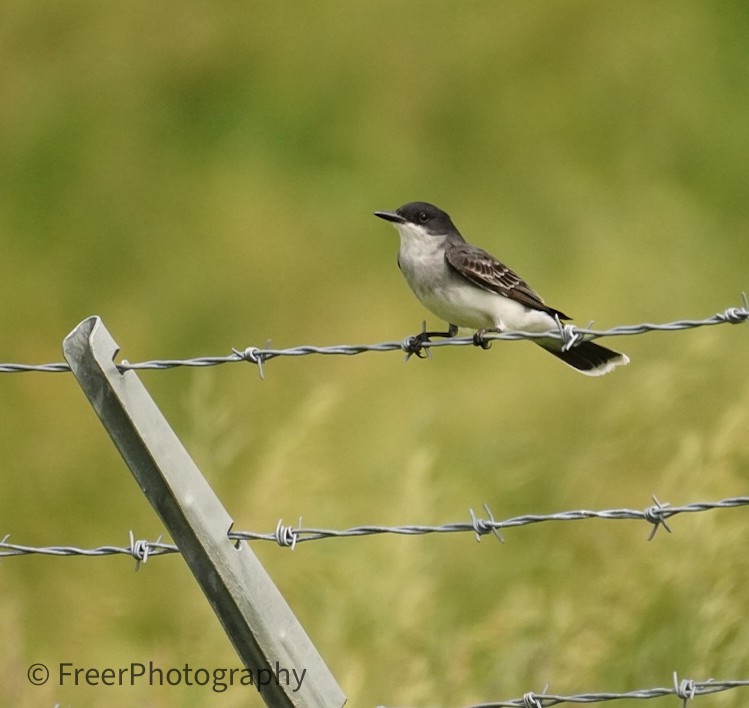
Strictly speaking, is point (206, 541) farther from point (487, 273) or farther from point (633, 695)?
point (487, 273)

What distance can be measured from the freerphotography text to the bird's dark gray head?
2.18m

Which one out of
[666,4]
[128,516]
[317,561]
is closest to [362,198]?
[666,4]

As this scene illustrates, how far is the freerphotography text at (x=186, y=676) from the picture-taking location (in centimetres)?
408

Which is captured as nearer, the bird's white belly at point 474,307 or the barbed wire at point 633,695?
the barbed wire at point 633,695

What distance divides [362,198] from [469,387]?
4.39 metres

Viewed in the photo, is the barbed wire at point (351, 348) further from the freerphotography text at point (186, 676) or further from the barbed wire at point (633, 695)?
the barbed wire at point (633, 695)

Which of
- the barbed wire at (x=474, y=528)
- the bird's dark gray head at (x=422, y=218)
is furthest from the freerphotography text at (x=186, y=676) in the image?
the bird's dark gray head at (x=422, y=218)

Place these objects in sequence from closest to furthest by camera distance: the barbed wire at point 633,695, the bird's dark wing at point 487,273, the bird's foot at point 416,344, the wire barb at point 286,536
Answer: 1. the barbed wire at point 633,695
2. the wire barb at point 286,536
3. the bird's foot at point 416,344
4. the bird's dark wing at point 487,273

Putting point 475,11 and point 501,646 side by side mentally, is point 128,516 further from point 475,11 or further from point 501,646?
point 475,11

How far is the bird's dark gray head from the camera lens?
6.95 m

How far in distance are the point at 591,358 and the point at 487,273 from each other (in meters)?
0.59

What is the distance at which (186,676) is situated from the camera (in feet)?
17.7

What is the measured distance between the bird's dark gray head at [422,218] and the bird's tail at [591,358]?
80cm

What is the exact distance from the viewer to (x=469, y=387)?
1313cm
